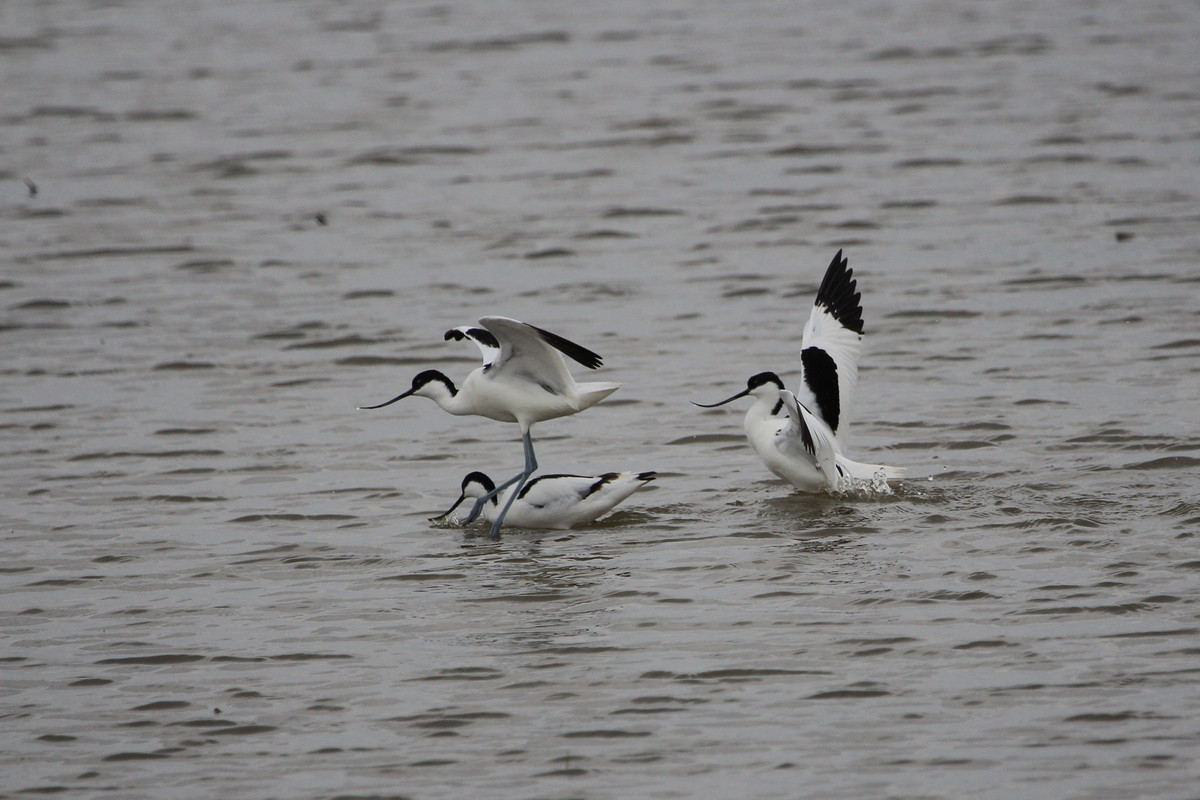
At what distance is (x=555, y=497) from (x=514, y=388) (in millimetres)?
671

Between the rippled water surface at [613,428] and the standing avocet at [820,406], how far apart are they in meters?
0.18

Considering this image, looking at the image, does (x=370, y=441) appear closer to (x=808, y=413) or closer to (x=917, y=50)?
(x=808, y=413)

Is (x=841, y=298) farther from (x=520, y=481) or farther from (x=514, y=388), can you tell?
(x=520, y=481)

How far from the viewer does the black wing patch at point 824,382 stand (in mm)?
8961

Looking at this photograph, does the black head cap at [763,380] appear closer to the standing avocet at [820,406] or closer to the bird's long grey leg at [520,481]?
the standing avocet at [820,406]

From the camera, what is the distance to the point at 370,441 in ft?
33.4

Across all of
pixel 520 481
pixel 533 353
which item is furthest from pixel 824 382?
pixel 520 481

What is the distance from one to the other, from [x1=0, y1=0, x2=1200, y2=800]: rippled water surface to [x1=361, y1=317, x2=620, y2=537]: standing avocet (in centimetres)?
54

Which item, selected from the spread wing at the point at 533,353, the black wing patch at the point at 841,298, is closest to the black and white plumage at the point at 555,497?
the spread wing at the point at 533,353

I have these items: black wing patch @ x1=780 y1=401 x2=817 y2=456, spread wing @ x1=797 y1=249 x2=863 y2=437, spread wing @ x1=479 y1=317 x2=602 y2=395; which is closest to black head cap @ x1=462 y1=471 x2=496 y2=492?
spread wing @ x1=479 y1=317 x2=602 y2=395

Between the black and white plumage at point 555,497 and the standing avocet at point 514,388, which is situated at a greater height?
the standing avocet at point 514,388

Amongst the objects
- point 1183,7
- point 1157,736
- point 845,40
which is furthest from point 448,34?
point 1157,736

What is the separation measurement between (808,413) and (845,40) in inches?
602

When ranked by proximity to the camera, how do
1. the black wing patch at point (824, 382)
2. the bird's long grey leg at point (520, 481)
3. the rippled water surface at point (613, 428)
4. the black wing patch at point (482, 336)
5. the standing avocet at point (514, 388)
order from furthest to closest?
the black wing patch at point (824, 382) → the black wing patch at point (482, 336) → the standing avocet at point (514, 388) → the bird's long grey leg at point (520, 481) → the rippled water surface at point (613, 428)
